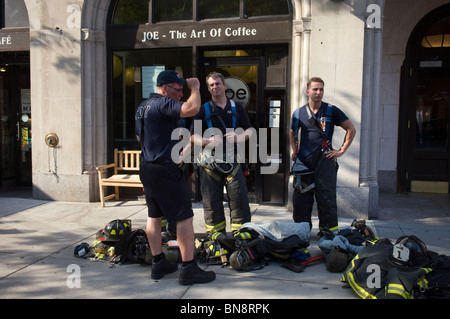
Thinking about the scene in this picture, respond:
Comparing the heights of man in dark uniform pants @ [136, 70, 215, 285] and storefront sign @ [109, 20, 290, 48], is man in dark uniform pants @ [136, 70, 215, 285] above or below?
below

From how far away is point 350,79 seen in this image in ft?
21.1

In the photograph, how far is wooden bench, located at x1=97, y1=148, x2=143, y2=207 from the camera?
7254 mm

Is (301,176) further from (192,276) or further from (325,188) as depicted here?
(192,276)

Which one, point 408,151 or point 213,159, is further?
point 408,151

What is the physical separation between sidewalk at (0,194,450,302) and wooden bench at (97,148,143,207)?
0.40 m

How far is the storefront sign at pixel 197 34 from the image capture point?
6.96 metres

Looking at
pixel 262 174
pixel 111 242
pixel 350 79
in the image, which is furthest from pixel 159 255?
pixel 350 79

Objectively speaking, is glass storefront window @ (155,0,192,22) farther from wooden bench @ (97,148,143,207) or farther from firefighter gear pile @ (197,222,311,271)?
firefighter gear pile @ (197,222,311,271)

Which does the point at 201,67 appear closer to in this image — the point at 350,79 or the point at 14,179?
the point at 350,79

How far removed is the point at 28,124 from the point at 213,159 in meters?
5.98

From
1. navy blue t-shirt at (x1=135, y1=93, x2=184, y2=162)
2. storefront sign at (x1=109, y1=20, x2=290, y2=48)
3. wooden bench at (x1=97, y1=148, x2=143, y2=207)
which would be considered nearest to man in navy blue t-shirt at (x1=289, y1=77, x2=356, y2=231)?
navy blue t-shirt at (x1=135, y1=93, x2=184, y2=162)

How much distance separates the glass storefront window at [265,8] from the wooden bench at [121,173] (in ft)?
10.4

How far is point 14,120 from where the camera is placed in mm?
9117

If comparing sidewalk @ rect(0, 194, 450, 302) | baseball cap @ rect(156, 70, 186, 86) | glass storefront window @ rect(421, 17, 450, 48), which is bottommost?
sidewalk @ rect(0, 194, 450, 302)
